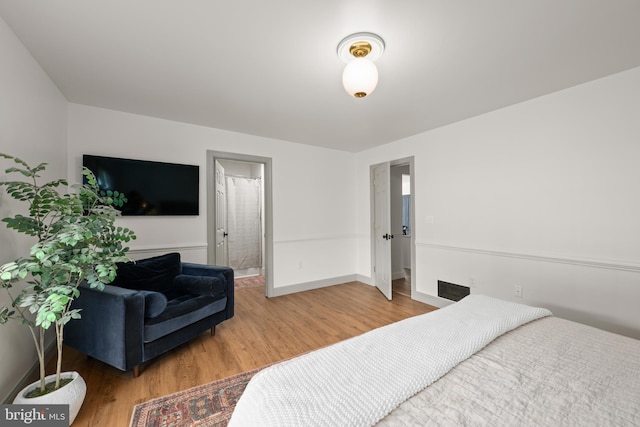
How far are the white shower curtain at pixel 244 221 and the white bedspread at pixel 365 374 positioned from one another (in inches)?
167

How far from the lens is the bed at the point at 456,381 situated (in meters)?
0.82

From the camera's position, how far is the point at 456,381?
1.00 m

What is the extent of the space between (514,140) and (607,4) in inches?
57.4

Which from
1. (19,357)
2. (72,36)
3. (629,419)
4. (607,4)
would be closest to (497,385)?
(629,419)

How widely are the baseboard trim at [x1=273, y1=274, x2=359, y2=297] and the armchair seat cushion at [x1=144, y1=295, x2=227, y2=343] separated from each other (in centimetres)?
142

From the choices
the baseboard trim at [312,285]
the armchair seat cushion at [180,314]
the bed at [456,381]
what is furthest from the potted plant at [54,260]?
the baseboard trim at [312,285]

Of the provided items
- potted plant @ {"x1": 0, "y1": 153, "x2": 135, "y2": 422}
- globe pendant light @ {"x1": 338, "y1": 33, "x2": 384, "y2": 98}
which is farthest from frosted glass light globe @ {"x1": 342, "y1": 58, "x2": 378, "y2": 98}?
potted plant @ {"x1": 0, "y1": 153, "x2": 135, "y2": 422}

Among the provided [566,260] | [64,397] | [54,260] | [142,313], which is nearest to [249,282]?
[142,313]

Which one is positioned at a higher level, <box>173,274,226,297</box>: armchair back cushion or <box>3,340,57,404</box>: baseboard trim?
<box>173,274,226,297</box>: armchair back cushion

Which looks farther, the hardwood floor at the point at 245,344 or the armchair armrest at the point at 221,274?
the armchair armrest at the point at 221,274

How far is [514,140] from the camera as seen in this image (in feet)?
9.02

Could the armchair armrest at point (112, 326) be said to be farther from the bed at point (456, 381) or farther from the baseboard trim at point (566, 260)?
the baseboard trim at point (566, 260)

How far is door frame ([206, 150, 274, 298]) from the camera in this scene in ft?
11.2

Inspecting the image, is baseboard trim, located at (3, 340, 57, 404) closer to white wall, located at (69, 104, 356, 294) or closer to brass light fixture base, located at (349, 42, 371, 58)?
white wall, located at (69, 104, 356, 294)
